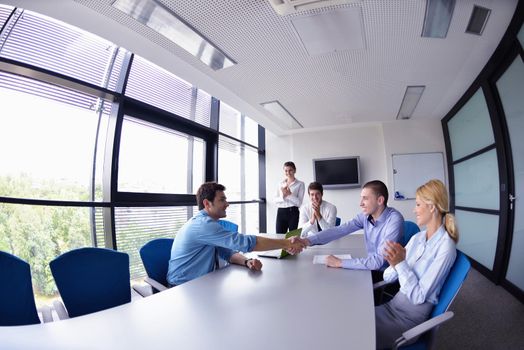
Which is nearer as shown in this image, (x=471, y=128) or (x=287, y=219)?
(x=471, y=128)

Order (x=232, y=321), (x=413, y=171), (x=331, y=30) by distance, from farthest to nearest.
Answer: (x=413, y=171)
(x=331, y=30)
(x=232, y=321)

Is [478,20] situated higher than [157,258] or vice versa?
[478,20]

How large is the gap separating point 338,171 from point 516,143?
3.16 metres

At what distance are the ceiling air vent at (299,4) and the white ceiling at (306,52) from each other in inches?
2.8

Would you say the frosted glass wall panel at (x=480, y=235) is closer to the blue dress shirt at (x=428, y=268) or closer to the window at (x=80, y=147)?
the blue dress shirt at (x=428, y=268)

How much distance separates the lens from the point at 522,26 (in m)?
2.27

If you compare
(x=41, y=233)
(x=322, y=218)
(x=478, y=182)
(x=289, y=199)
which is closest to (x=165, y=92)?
(x=41, y=233)

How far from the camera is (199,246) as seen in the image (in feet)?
5.86

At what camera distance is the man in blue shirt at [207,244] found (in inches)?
67.6

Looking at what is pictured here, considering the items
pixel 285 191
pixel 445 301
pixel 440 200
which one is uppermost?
pixel 285 191

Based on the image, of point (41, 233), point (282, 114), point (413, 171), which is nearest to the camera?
point (41, 233)

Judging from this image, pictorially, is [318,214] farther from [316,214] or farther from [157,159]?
[157,159]

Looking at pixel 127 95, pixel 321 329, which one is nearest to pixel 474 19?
pixel 321 329

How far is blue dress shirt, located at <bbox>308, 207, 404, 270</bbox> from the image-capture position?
159 centimetres
